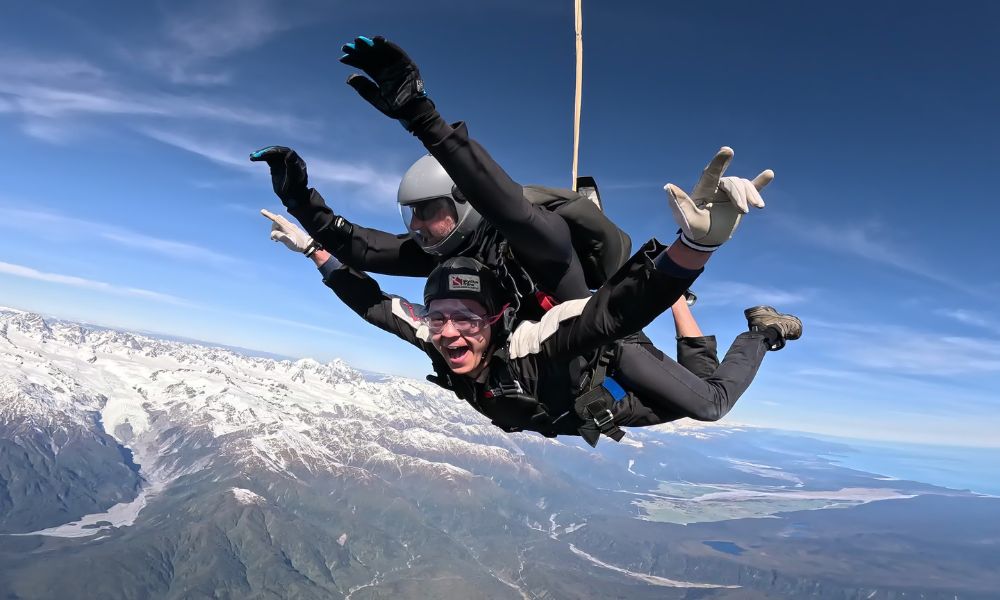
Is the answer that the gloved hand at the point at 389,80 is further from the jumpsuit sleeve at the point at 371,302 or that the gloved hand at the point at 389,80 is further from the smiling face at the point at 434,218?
the jumpsuit sleeve at the point at 371,302

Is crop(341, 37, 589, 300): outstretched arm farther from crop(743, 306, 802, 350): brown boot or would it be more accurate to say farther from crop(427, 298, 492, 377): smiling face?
crop(743, 306, 802, 350): brown boot

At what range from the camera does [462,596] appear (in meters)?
175

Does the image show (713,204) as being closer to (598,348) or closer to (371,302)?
(598,348)

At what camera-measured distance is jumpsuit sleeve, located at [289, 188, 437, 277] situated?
4867 mm

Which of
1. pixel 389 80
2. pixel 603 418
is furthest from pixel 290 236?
pixel 603 418

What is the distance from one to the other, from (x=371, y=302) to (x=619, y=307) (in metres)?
3.24

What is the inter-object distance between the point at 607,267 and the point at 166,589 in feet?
679

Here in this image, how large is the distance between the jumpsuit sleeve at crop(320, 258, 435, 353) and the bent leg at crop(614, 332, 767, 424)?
2.02 m

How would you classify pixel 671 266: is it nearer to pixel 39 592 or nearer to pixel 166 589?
pixel 39 592

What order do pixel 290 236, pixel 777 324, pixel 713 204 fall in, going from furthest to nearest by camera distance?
pixel 777 324, pixel 290 236, pixel 713 204

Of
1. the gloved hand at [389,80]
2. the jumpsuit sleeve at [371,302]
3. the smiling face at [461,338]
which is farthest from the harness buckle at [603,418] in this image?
the gloved hand at [389,80]

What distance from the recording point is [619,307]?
2910mm

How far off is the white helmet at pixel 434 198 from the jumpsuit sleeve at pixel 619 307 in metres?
1.13

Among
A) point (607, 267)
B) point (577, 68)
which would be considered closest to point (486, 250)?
point (607, 267)
